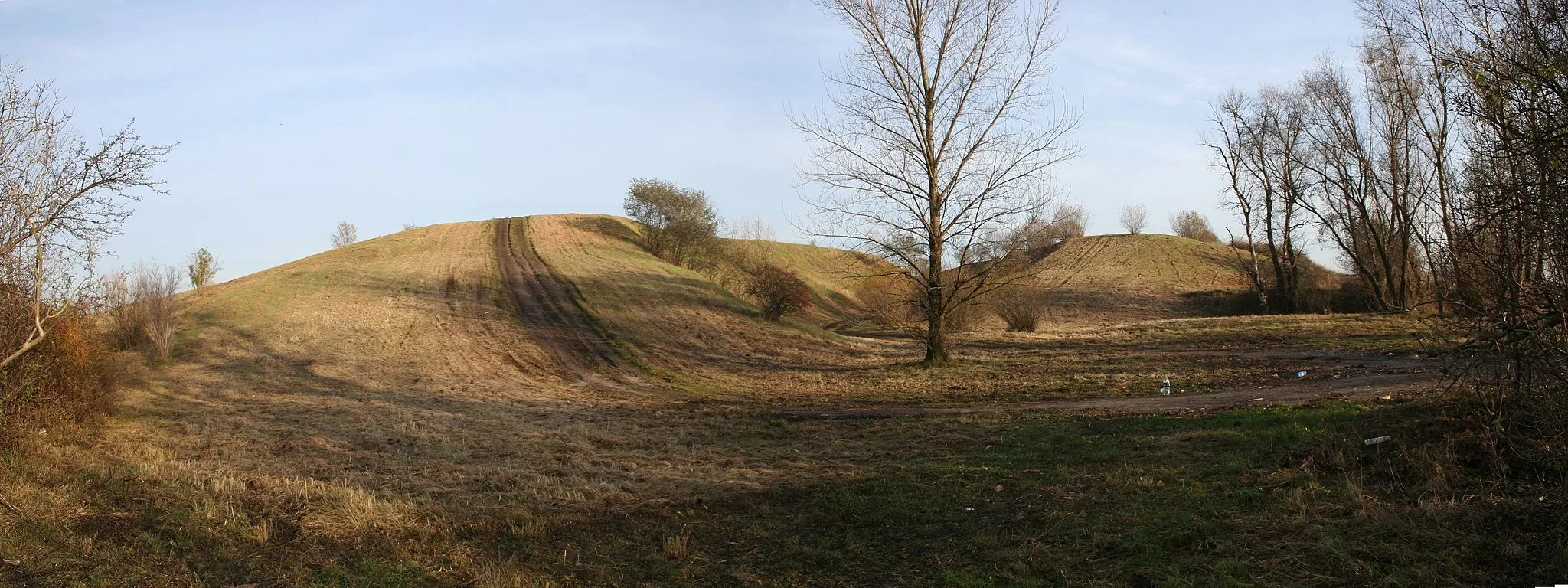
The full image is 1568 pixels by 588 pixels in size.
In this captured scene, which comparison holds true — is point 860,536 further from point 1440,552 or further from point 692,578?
point 1440,552

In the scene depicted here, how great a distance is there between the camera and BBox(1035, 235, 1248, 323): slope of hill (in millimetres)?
48938

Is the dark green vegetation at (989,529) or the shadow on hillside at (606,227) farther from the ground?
the shadow on hillside at (606,227)

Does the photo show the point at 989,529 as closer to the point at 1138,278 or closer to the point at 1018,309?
the point at 1018,309

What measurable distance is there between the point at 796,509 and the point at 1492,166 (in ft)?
21.4

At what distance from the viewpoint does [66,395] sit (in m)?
12.6

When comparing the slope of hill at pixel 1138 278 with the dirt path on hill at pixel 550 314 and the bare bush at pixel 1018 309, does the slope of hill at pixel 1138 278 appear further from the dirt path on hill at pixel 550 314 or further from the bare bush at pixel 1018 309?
the dirt path on hill at pixel 550 314

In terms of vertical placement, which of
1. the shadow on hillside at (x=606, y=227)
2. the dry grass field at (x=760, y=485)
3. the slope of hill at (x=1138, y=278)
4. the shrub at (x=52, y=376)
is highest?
the shadow on hillside at (x=606, y=227)

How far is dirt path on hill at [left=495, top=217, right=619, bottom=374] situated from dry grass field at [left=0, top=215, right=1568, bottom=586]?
324cm

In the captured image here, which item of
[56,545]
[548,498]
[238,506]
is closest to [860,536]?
[548,498]

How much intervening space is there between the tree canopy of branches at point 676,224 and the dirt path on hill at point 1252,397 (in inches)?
1405

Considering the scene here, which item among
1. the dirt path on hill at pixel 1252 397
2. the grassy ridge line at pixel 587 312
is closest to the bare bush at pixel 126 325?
the grassy ridge line at pixel 587 312

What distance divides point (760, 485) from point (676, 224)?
141 feet

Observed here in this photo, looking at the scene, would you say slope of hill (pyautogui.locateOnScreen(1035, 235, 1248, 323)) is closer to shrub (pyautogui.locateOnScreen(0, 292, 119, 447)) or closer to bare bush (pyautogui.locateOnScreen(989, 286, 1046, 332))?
bare bush (pyautogui.locateOnScreen(989, 286, 1046, 332))

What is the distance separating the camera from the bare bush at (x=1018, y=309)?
1373 inches
